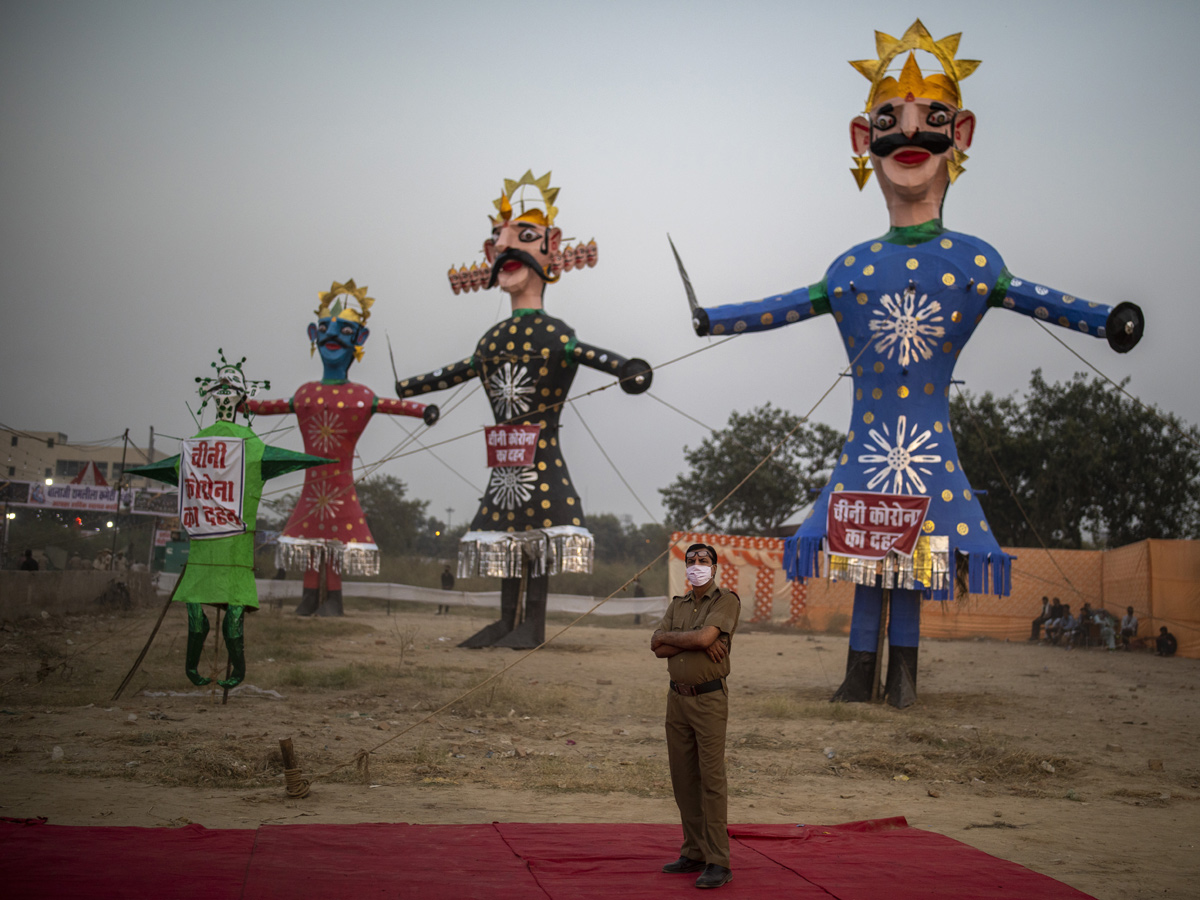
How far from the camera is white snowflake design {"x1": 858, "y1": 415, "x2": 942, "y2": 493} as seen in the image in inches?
359

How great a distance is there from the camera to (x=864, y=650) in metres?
9.41

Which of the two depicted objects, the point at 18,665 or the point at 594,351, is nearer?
the point at 18,665

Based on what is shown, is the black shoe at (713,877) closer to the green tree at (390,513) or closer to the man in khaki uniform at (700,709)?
the man in khaki uniform at (700,709)

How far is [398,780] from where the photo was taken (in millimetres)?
5961

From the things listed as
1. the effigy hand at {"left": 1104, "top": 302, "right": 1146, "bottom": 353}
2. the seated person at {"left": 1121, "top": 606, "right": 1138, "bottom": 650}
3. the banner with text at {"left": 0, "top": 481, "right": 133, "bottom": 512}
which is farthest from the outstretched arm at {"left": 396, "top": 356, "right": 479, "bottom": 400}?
the banner with text at {"left": 0, "top": 481, "right": 133, "bottom": 512}

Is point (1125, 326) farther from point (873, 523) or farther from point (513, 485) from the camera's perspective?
point (513, 485)

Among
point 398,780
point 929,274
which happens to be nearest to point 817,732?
point 398,780

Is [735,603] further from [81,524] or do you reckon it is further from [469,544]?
[81,524]

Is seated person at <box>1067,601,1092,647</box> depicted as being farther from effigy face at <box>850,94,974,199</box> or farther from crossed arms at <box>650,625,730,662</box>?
crossed arms at <box>650,625,730,662</box>

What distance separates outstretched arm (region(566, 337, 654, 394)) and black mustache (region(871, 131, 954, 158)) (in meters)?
3.65

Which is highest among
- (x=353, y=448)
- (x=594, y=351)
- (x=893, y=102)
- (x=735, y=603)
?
(x=893, y=102)

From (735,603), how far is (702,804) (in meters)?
0.89

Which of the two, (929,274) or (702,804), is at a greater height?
(929,274)

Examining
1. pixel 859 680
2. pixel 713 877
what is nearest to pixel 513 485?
pixel 859 680
